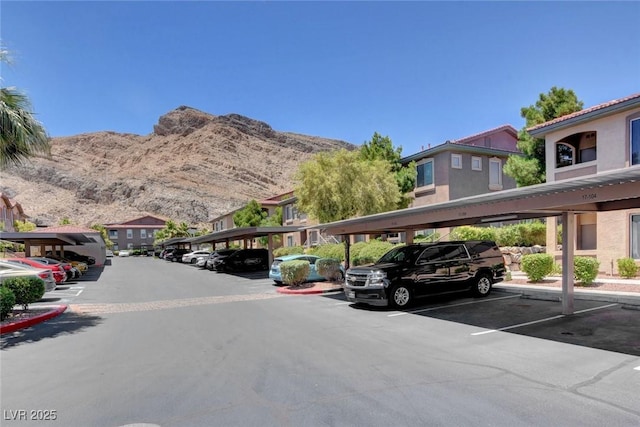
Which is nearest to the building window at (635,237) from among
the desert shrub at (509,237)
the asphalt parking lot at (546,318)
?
the asphalt parking lot at (546,318)

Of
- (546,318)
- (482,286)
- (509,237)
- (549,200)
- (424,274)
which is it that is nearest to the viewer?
(549,200)

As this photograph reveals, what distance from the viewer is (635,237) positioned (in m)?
14.3

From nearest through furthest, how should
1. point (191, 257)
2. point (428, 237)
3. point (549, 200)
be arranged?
point (549, 200), point (428, 237), point (191, 257)

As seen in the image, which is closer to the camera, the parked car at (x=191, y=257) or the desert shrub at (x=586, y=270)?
the desert shrub at (x=586, y=270)

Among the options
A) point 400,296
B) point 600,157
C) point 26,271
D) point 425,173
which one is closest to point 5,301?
point 26,271

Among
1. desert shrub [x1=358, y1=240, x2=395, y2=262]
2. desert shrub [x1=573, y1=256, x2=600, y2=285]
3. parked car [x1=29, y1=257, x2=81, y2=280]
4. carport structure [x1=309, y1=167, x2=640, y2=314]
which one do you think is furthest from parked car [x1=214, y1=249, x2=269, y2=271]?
desert shrub [x1=573, y1=256, x2=600, y2=285]

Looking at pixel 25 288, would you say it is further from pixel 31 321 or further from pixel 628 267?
pixel 628 267

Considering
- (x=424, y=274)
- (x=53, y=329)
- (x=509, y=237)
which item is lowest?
(x=53, y=329)

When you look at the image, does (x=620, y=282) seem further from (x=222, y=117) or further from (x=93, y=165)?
(x=222, y=117)

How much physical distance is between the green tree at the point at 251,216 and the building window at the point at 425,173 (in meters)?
24.2

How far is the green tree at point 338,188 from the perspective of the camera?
21781 millimetres

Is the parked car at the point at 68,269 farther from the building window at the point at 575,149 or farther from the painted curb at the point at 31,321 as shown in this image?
the building window at the point at 575,149

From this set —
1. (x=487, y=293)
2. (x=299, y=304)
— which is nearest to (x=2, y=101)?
(x=299, y=304)

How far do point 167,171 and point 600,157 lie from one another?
132 metres
